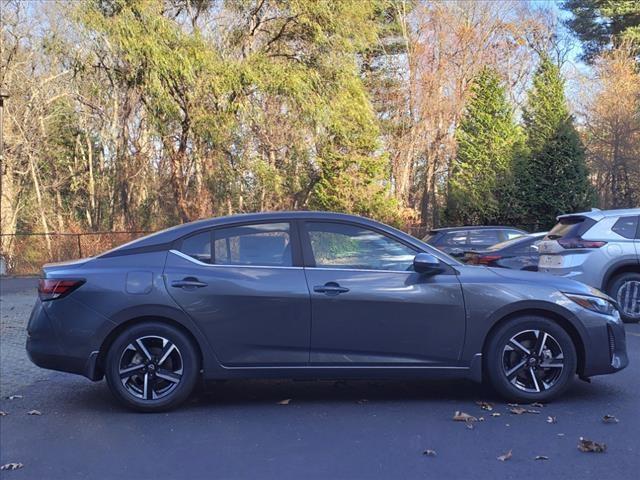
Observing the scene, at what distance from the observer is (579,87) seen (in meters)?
34.3

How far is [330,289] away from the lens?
5.20m

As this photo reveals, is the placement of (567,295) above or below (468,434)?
above

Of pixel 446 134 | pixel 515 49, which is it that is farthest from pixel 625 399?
pixel 515 49

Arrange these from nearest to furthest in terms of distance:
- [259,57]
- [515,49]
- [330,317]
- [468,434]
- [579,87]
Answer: [468,434] → [330,317] → [259,57] → [579,87] → [515,49]

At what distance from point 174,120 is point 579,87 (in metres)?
22.3

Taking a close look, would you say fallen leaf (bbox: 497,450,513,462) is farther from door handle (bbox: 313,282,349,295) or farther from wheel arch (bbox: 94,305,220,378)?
wheel arch (bbox: 94,305,220,378)

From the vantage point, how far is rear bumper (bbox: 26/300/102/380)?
5133 millimetres

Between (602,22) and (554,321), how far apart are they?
35873 mm

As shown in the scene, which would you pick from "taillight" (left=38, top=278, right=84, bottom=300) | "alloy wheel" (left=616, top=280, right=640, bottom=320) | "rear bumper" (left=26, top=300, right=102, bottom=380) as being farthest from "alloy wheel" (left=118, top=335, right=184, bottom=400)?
"alloy wheel" (left=616, top=280, right=640, bottom=320)

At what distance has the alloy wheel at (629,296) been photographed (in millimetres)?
9445

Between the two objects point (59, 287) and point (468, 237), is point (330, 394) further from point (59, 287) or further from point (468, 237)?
point (468, 237)

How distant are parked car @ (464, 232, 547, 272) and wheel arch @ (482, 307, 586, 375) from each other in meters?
5.43

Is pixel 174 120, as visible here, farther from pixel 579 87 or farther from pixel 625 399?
pixel 579 87

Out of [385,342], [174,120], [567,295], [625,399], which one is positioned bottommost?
[625,399]
